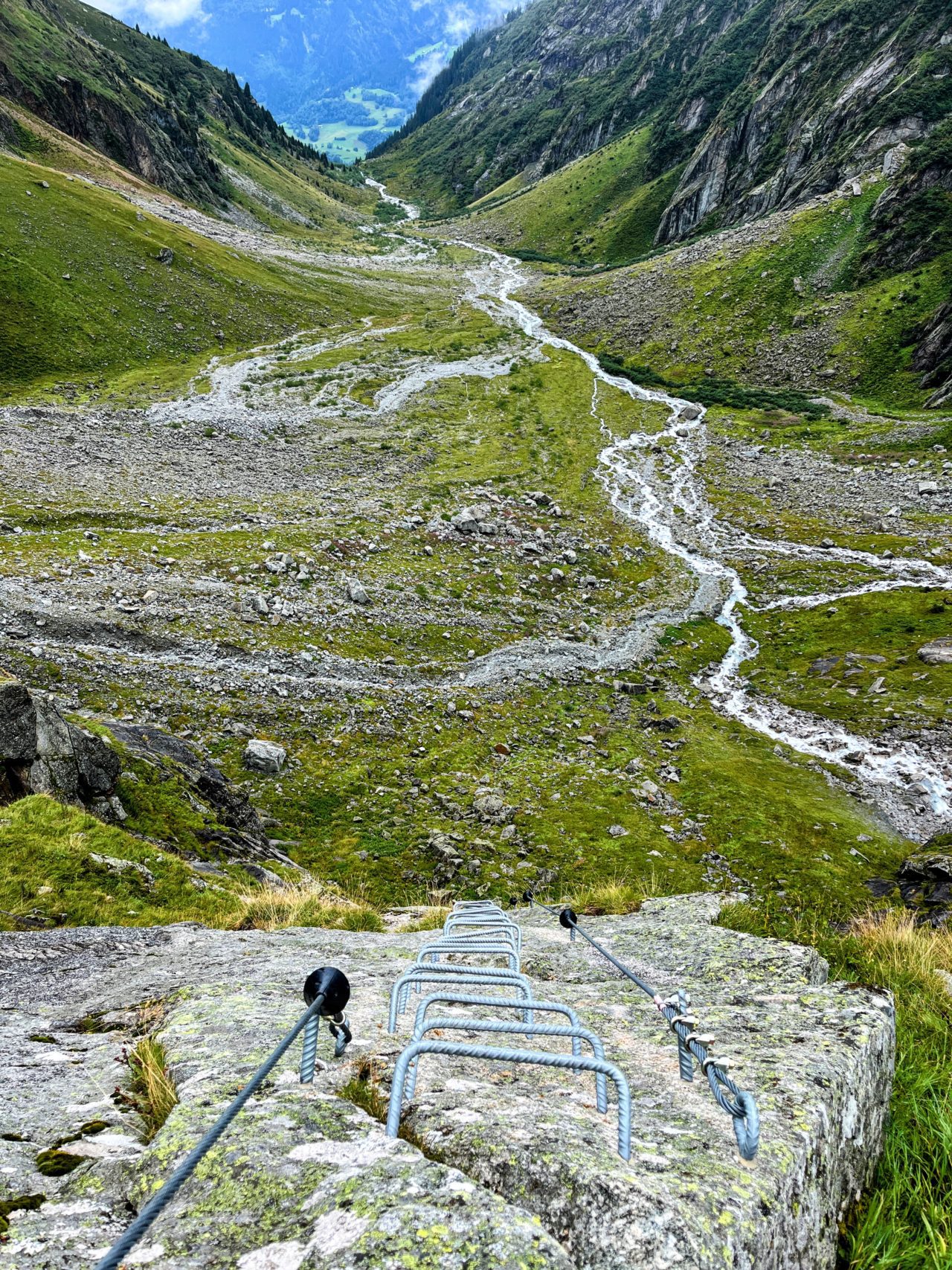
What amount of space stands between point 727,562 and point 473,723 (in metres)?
31.1

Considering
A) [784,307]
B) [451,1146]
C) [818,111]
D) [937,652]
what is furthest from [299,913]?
[818,111]

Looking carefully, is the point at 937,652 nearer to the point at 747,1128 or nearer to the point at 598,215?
the point at 747,1128

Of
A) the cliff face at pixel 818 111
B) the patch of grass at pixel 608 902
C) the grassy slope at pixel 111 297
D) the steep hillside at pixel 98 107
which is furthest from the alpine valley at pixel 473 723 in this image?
the steep hillside at pixel 98 107

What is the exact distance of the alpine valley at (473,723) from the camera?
320 centimetres

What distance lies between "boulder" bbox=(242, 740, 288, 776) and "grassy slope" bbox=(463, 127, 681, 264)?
17259cm

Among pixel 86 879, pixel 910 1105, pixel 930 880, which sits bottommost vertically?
pixel 930 880

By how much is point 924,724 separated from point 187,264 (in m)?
102

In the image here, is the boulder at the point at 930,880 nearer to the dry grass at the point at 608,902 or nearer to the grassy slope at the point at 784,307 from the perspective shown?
the dry grass at the point at 608,902

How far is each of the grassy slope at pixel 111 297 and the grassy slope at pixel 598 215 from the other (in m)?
101

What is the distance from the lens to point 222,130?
193250mm

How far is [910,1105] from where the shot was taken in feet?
14.3

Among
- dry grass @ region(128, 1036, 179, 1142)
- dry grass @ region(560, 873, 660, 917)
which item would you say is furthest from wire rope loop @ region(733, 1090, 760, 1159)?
dry grass @ region(560, 873, 660, 917)

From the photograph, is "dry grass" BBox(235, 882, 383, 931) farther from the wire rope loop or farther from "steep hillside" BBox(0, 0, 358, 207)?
"steep hillside" BBox(0, 0, 358, 207)

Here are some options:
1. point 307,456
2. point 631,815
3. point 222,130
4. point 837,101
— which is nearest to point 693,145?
point 837,101
